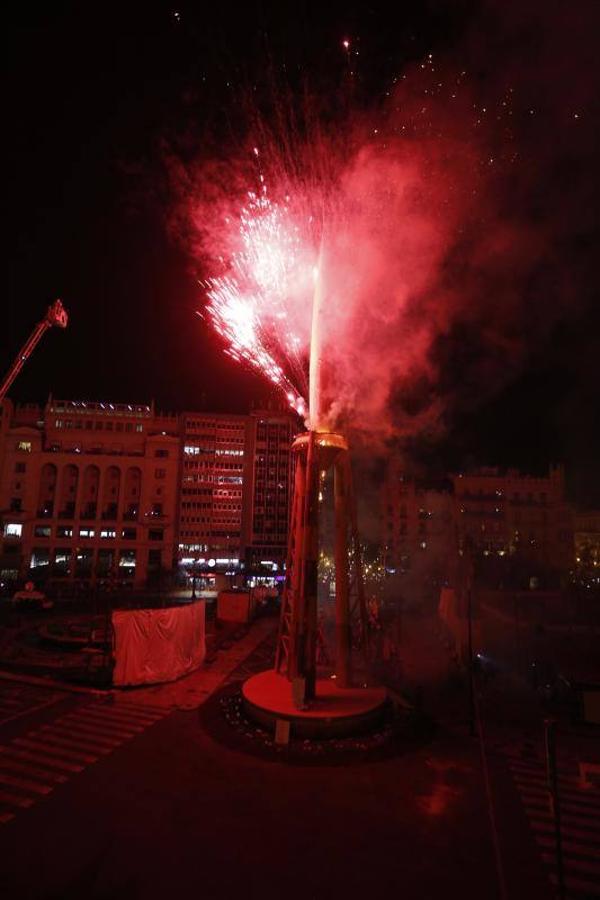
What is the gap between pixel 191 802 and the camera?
10.1 metres

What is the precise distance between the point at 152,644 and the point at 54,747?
21.0ft

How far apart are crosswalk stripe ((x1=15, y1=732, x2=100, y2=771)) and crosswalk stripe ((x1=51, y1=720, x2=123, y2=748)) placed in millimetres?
516

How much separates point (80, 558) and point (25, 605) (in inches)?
1214

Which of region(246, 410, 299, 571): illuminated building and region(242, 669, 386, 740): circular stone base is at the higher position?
region(246, 410, 299, 571): illuminated building

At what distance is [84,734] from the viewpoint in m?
13.6

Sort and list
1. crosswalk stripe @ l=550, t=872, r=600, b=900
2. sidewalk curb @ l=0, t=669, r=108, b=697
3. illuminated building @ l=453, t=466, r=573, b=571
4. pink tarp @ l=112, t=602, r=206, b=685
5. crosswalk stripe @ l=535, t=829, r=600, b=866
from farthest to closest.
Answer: illuminated building @ l=453, t=466, r=573, b=571, pink tarp @ l=112, t=602, r=206, b=685, sidewalk curb @ l=0, t=669, r=108, b=697, crosswalk stripe @ l=535, t=829, r=600, b=866, crosswalk stripe @ l=550, t=872, r=600, b=900

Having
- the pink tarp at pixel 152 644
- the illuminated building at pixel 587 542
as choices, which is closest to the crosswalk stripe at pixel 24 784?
the pink tarp at pixel 152 644

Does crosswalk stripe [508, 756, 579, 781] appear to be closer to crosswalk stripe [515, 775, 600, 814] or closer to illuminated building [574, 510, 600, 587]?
crosswalk stripe [515, 775, 600, 814]

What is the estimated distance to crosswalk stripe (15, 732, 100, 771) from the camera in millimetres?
12055

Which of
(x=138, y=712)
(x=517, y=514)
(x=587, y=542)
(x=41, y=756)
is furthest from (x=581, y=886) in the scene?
(x=587, y=542)

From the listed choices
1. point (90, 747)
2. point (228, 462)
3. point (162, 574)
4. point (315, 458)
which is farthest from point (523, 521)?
point (90, 747)

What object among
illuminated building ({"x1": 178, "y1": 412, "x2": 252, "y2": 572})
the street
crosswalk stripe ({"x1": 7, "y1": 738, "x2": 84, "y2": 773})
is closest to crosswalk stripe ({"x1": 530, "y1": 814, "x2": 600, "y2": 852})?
A: the street

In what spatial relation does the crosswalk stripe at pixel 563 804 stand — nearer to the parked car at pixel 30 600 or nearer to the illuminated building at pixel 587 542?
the parked car at pixel 30 600

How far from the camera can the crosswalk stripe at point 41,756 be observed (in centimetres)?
1150
